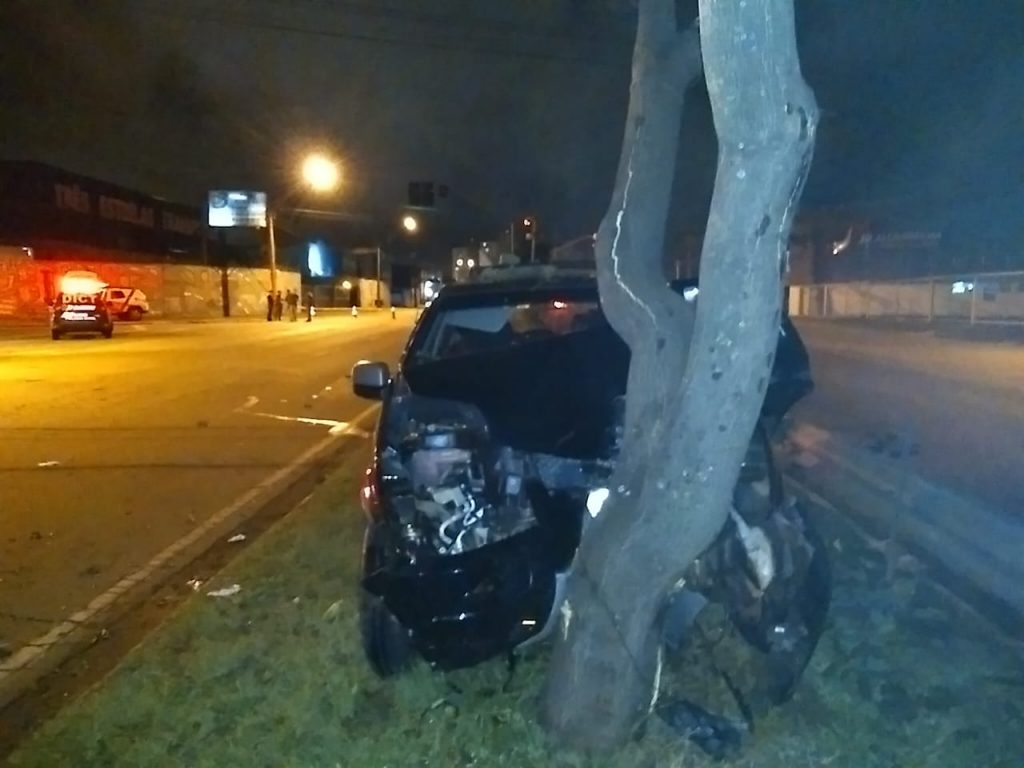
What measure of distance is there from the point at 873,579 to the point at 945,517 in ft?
5.09

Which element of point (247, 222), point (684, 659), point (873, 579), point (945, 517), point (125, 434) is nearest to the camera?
point (684, 659)

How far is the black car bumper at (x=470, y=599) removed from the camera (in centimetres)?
427

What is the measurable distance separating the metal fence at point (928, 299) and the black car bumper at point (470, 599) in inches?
911

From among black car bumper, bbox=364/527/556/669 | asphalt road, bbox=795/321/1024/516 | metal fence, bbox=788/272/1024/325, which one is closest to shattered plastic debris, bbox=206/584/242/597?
black car bumper, bbox=364/527/556/669

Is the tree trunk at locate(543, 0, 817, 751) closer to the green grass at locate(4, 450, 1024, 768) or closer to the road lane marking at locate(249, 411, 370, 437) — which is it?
the green grass at locate(4, 450, 1024, 768)

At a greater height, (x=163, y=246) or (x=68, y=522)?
(x=163, y=246)

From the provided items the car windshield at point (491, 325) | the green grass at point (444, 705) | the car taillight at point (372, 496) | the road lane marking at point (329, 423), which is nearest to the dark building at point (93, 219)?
the road lane marking at point (329, 423)

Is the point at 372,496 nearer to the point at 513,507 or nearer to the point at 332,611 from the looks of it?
the point at 513,507

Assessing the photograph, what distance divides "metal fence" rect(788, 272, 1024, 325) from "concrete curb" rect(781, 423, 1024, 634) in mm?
17502

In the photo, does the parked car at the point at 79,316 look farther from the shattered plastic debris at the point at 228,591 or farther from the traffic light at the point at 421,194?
the shattered plastic debris at the point at 228,591

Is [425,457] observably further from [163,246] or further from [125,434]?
[163,246]

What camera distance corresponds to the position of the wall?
41125mm

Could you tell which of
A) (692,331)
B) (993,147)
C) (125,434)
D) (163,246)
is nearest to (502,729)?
(692,331)

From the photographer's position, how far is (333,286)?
8119cm
